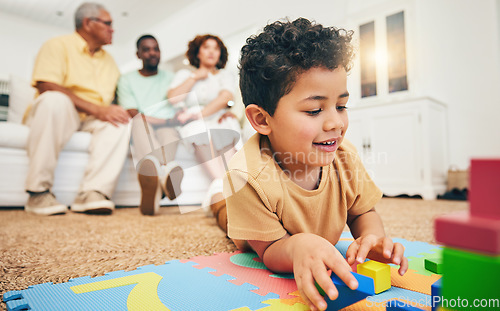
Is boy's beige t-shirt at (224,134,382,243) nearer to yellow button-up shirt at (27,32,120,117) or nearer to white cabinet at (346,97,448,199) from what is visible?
yellow button-up shirt at (27,32,120,117)

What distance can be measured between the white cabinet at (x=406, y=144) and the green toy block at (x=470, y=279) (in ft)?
6.42

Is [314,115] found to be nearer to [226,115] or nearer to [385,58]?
[226,115]

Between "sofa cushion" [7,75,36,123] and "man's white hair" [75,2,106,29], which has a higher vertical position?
"man's white hair" [75,2,106,29]

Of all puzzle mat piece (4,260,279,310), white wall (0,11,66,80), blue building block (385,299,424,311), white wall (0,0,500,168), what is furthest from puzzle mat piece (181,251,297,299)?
white wall (0,11,66,80)

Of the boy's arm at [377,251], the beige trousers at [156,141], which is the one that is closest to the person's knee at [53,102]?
the beige trousers at [156,141]

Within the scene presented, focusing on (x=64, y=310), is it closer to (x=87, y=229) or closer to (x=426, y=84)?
(x=87, y=229)

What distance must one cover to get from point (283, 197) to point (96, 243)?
0.45 meters

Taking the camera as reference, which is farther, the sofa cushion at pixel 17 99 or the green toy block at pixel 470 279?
the sofa cushion at pixel 17 99

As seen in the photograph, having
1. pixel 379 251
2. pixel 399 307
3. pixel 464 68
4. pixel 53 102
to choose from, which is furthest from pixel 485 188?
pixel 464 68

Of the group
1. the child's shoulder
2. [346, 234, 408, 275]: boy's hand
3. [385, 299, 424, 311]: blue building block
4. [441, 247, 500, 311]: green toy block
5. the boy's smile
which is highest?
the boy's smile

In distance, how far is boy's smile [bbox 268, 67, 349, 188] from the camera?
45 cm

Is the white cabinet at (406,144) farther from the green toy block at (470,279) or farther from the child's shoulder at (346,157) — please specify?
the green toy block at (470,279)

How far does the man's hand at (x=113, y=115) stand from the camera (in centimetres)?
142

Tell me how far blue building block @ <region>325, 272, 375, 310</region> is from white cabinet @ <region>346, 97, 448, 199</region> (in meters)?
1.83
